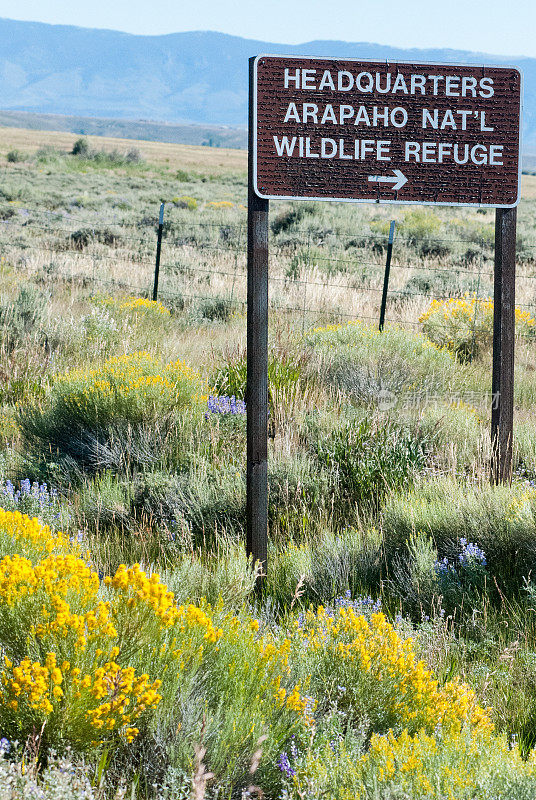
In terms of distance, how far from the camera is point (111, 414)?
547cm

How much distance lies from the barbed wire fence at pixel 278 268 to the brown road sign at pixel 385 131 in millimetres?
4557

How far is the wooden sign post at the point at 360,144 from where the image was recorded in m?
3.84

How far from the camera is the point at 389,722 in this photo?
2613mm

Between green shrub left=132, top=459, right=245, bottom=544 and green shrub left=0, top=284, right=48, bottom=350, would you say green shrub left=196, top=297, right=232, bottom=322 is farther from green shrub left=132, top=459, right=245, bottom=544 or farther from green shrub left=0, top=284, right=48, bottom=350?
Answer: green shrub left=132, top=459, right=245, bottom=544

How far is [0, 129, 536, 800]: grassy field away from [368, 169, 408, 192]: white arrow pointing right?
1602mm

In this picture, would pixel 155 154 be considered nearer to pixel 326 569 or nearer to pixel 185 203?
pixel 185 203

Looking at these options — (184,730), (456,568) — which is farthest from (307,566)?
(184,730)

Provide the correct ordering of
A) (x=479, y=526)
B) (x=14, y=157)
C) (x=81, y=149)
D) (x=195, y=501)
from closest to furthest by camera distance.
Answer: (x=479, y=526) < (x=195, y=501) < (x=14, y=157) < (x=81, y=149)

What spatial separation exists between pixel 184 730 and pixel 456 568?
1962 mm

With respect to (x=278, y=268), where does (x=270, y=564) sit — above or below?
below

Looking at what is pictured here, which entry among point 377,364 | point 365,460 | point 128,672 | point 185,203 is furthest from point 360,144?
point 185,203

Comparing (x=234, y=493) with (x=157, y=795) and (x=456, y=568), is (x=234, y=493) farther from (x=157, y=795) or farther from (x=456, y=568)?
(x=157, y=795)

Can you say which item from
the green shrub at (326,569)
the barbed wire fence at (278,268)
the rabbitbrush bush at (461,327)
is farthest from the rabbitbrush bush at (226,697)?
the rabbitbrush bush at (461,327)

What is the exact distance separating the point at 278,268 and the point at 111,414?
8972mm
